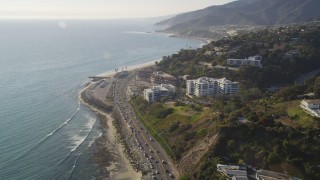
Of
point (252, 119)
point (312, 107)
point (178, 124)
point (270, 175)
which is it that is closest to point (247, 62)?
point (312, 107)

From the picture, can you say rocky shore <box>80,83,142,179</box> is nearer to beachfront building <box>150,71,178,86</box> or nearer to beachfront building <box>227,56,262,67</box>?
beachfront building <box>150,71,178,86</box>

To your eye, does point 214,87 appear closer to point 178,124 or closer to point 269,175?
point 178,124

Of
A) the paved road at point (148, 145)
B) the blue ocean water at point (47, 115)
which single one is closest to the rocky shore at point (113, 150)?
the blue ocean water at point (47, 115)

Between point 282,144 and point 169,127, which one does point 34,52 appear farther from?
point 282,144

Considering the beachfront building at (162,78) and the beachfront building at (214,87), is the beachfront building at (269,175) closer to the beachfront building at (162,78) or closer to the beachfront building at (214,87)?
the beachfront building at (214,87)

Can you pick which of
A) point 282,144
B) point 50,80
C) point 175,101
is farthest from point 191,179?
point 50,80

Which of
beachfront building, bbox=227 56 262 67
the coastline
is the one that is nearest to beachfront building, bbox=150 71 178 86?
beachfront building, bbox=227 56 262 67
